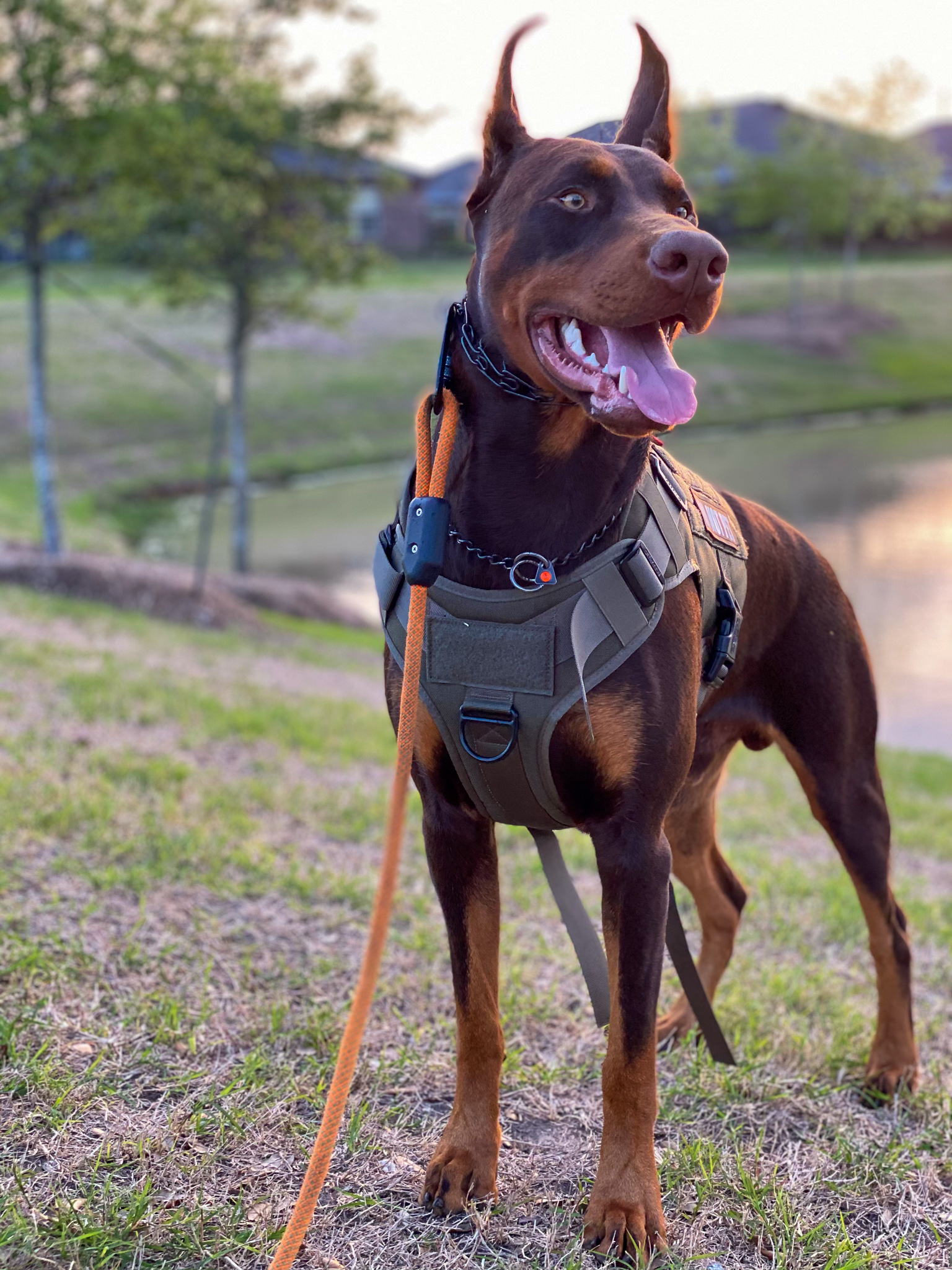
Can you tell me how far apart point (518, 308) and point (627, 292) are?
9.8 inches

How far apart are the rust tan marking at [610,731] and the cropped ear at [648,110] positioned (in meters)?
1.20

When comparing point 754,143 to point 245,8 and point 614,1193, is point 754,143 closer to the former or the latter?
point 245,8

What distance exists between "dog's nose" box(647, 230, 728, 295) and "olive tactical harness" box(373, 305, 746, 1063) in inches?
15.3

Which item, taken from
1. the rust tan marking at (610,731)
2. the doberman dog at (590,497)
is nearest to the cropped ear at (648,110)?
the doberman dog at (590,497)

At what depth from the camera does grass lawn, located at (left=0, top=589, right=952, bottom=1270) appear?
2619 mm

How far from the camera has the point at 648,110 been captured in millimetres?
2727

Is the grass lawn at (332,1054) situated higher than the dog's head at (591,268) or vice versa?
the dog's head at (591,268)

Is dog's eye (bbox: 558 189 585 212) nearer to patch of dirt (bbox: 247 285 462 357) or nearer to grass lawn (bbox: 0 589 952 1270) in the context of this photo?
grass lawn (bbox: 0 589 952 1270)

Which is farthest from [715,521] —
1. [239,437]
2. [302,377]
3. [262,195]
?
[302,377]

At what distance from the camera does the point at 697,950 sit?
4527 millimetres

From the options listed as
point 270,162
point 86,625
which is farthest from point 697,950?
point 270,162

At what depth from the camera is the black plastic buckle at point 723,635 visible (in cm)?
292

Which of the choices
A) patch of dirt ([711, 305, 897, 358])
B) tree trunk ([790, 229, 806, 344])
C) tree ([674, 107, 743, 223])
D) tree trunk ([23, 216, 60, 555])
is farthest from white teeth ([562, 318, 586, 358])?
tree ([674, 107, 743, 223])

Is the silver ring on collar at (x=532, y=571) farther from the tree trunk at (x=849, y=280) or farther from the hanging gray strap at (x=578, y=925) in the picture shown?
the tree trunk at (x=849, y=280)
